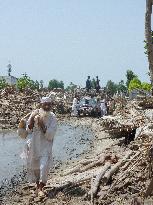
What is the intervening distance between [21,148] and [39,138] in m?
9.62

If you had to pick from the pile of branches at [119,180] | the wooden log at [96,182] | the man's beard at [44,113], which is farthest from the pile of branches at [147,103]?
the man's beard at [44,113]

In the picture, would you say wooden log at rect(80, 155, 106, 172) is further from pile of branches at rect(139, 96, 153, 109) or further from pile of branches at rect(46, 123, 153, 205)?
pile of branches at rect(139, 96, 153, 109)

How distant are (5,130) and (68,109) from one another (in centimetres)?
1306

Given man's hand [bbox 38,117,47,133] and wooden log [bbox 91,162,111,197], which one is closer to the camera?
wooden log [bbox 91,162,111,197]

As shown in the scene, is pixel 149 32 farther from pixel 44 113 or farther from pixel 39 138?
pixel 39 138

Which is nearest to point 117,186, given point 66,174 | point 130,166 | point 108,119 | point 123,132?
point 130,166

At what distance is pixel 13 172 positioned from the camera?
42.1 feet

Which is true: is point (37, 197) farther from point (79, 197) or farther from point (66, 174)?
point (66, 174)

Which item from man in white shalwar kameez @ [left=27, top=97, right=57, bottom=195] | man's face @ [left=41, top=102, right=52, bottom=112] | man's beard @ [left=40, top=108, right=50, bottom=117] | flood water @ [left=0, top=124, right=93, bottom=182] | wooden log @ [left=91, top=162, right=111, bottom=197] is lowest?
flood water @ [left=0, top=124, right=93, bottom=182]

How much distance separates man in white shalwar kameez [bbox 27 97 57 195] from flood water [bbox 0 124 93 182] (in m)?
2.63

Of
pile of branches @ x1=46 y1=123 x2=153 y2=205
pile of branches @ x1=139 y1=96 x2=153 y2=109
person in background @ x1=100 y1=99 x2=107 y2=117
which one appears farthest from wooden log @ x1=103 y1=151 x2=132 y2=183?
person in background @ x1=100 y1=99 x2=107 y2=117

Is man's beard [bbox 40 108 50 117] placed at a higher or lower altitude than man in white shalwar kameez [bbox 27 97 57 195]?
higher

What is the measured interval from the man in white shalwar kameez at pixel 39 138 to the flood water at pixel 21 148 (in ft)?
8.61

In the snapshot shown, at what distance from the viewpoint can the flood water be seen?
13711 millimetres
